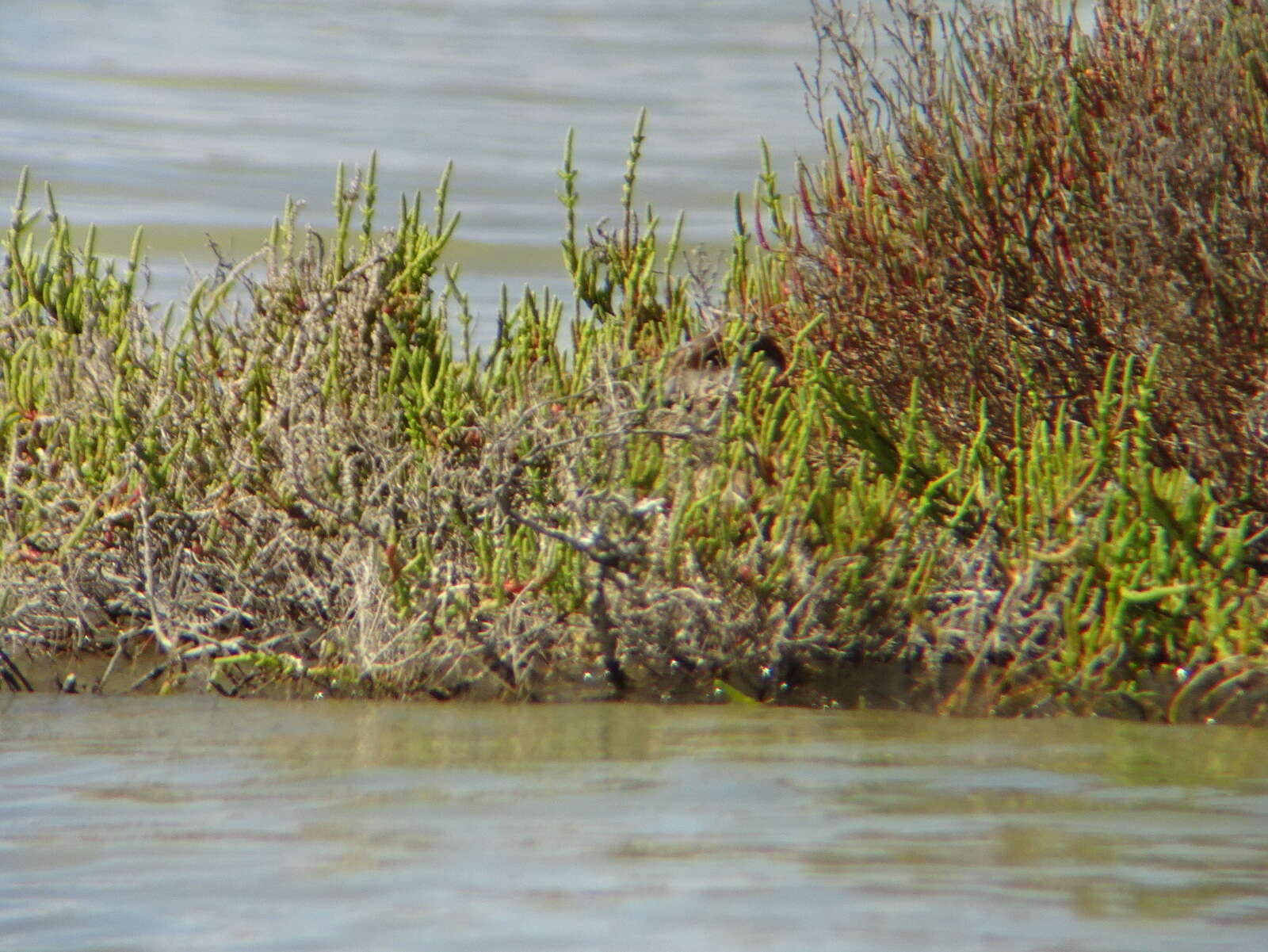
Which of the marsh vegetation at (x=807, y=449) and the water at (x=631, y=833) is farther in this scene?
the marsh vegetation at (x=807, y=449)

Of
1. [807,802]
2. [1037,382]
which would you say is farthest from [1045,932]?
[1037,382]

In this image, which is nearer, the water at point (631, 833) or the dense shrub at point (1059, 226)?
the water at point (631, 833)

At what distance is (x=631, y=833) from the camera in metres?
3.59

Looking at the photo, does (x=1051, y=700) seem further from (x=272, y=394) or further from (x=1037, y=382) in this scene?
(x=272, y=394)

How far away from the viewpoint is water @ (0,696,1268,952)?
9.83 feet

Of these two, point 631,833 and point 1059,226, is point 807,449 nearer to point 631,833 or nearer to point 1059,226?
point 1059,226

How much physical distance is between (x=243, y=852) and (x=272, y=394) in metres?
2.72

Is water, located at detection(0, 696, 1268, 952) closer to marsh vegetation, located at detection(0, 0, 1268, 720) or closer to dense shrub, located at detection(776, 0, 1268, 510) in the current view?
marsh vegetation, located at detection(0, 0, 1268, 720)

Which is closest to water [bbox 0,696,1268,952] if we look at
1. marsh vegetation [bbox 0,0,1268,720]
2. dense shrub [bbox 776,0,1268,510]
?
marsh vegetation [bbox 0,0,1268,720]

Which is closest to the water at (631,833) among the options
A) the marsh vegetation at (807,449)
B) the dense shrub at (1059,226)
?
the marsh vegetation at (807,449)

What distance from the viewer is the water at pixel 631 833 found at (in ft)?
9.83

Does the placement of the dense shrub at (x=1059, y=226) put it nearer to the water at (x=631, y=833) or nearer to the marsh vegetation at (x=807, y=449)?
the marsh vegetation at (x=807, y=449)

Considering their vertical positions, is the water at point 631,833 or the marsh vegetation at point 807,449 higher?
the marsh vegetation at point 807,449

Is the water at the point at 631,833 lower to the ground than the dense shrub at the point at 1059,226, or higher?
Answer: lower
